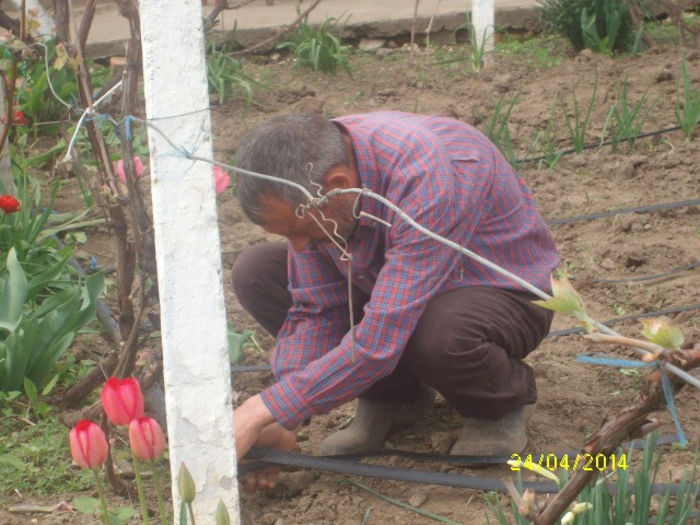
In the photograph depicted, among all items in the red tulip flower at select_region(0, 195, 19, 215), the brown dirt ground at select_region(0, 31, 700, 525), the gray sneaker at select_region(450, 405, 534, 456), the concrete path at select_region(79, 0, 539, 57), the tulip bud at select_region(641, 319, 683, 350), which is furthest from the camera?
the concrete path at select_region(79, 0, 539, 57)

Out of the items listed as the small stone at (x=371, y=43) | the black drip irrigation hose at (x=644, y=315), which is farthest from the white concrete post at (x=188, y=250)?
the small stone at (x=371, y=43)

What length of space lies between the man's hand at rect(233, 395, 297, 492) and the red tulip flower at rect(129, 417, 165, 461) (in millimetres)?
424

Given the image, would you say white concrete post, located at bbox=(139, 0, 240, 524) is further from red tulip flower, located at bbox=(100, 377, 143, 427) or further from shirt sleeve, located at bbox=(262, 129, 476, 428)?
shirt sleeve, located at bbox=(262, 129, 476, 428)

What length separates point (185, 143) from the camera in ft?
5.78

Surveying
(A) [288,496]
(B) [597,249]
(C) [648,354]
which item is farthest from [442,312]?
(B) [597,249]

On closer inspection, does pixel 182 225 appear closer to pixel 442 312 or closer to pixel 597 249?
pixel 442 312

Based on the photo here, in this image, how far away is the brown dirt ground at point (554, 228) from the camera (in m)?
2.41

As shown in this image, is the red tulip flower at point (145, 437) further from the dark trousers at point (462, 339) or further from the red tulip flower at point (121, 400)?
the dark trousers at point (462, 339)

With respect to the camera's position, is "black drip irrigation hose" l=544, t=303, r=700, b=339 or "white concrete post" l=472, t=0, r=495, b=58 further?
"white concrete post" l=472, t=0, r=495, b=58

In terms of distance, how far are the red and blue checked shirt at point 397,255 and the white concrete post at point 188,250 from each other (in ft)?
1.01

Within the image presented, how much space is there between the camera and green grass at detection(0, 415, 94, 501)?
2.44m

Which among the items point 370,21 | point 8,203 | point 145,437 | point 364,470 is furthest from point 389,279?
point 370,21

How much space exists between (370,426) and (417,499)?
0.32 m

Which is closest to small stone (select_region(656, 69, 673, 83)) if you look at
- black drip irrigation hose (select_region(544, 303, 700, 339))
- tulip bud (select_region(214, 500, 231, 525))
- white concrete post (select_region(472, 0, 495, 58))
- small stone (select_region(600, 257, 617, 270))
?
white concrete post (select_region(472, 0, 495, 58))
